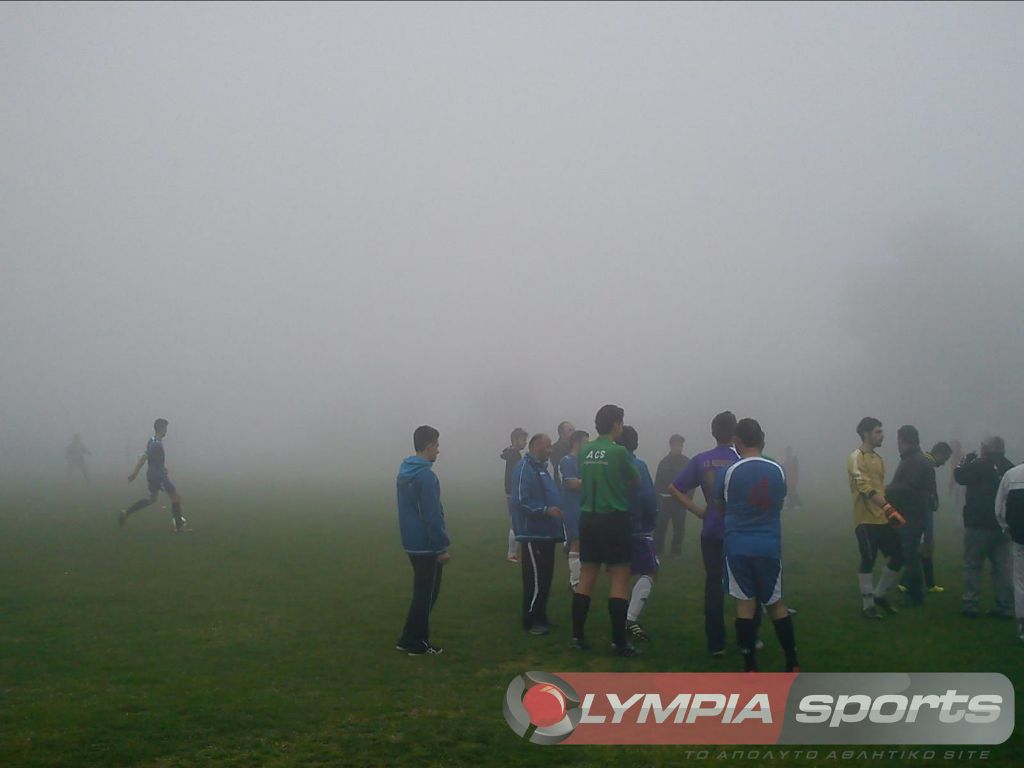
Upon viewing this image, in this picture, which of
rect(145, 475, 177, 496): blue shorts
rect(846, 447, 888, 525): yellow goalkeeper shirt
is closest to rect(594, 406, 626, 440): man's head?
rect(846, 447, 888, 525): yellow goalkeeper shirt

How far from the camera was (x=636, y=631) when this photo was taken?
9.14 metres

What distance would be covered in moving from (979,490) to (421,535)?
282 inches

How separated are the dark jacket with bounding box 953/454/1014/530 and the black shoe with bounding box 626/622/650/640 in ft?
15.1

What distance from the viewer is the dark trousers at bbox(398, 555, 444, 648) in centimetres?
838

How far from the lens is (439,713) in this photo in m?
6.57

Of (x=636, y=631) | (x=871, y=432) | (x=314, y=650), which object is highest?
(x=871, y=432)

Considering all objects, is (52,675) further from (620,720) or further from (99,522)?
(99,522)

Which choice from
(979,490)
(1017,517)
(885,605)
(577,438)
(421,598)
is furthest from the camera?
(577,438)

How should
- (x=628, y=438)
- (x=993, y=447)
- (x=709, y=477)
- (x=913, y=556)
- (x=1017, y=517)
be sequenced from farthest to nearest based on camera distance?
(x=993, y=447), (x=913, y=556), (x=628, y=438), (x=1017, y=517), (x=709, y=477)

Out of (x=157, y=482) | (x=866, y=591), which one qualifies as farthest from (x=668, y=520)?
(x=157, y=482)

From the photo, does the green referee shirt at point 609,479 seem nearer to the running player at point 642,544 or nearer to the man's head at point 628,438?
the running player at point 642,544

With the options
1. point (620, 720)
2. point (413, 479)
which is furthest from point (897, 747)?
point (413, 479)

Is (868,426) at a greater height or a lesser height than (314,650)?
greater

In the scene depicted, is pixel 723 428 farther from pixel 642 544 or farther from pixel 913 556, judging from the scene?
pixel 913 556
